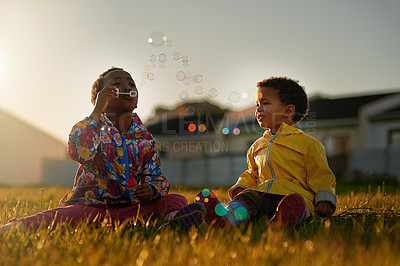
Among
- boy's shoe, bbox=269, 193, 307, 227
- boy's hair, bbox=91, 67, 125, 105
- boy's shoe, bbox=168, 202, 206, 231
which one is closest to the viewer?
boy's shoe, bbox=168, 202, 206, 231

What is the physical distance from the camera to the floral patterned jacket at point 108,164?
9.05 ft

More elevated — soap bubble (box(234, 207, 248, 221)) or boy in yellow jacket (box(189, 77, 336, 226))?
boy in yellow jacket (box(189, 77, 336, 226))

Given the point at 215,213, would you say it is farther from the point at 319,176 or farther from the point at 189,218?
the point at 319,176

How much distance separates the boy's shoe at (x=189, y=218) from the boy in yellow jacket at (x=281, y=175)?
0.09 m

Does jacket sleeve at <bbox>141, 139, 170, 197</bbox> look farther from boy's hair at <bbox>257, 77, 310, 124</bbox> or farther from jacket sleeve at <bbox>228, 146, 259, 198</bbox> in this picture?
boy's hair at <bbox>257, 77, 310, 124</bbox>

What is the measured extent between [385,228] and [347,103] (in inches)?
752

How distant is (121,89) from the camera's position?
2.95m

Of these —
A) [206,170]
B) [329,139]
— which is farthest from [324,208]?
[329,139]

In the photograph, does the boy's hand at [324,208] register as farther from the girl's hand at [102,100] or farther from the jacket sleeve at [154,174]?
the girl's hand at [102,100]

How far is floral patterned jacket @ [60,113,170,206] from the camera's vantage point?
2760 millimetres

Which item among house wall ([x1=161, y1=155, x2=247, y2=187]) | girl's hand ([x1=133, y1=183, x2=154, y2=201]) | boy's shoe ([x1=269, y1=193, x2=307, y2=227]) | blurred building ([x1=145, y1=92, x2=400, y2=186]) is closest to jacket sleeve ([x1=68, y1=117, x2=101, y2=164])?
girl's hand ([x1=133, y1=183, x2=154, y2=201])

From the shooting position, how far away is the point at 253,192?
9.04ft

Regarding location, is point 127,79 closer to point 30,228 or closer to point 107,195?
point 107,195

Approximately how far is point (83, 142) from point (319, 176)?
1603 mm
